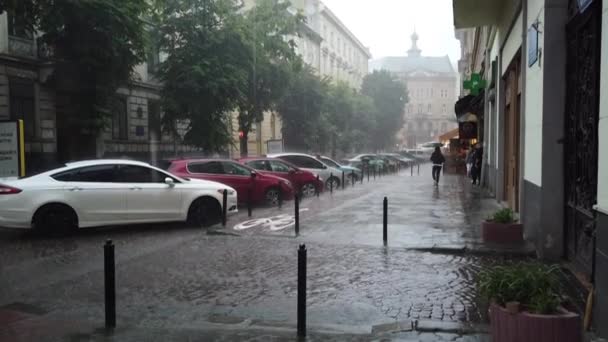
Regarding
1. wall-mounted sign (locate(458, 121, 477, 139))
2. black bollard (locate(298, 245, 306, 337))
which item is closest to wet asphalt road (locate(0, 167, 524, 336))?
black bollard (locate(298, 245, 306, 337))

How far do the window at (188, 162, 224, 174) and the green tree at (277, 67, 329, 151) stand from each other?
61.0 feet

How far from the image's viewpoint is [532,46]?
28.9ft

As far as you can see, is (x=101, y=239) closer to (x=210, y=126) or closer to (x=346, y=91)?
(x=210, y=126)

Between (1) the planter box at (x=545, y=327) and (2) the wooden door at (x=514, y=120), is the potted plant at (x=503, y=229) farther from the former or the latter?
(1) the planter box at (x=545, y=327)

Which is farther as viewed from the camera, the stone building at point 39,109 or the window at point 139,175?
the stone building at point 39,109

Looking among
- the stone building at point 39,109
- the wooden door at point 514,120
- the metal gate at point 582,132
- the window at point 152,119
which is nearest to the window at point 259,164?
the wooden door at point 514,120

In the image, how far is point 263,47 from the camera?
27875 mm

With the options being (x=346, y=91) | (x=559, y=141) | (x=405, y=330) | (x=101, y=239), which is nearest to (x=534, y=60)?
(x=559, y=141)

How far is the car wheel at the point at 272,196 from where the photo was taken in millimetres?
16812

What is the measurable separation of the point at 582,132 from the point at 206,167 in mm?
10963

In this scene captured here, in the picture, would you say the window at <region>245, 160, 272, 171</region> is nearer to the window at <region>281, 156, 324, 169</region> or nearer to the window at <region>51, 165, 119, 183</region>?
the window at <region>281, 156, 324, 169</region>

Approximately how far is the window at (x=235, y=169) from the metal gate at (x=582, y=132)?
10188 mm

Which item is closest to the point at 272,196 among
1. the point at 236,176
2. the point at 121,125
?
the point at 236,176

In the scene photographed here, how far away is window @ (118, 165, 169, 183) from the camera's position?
11637 mm
